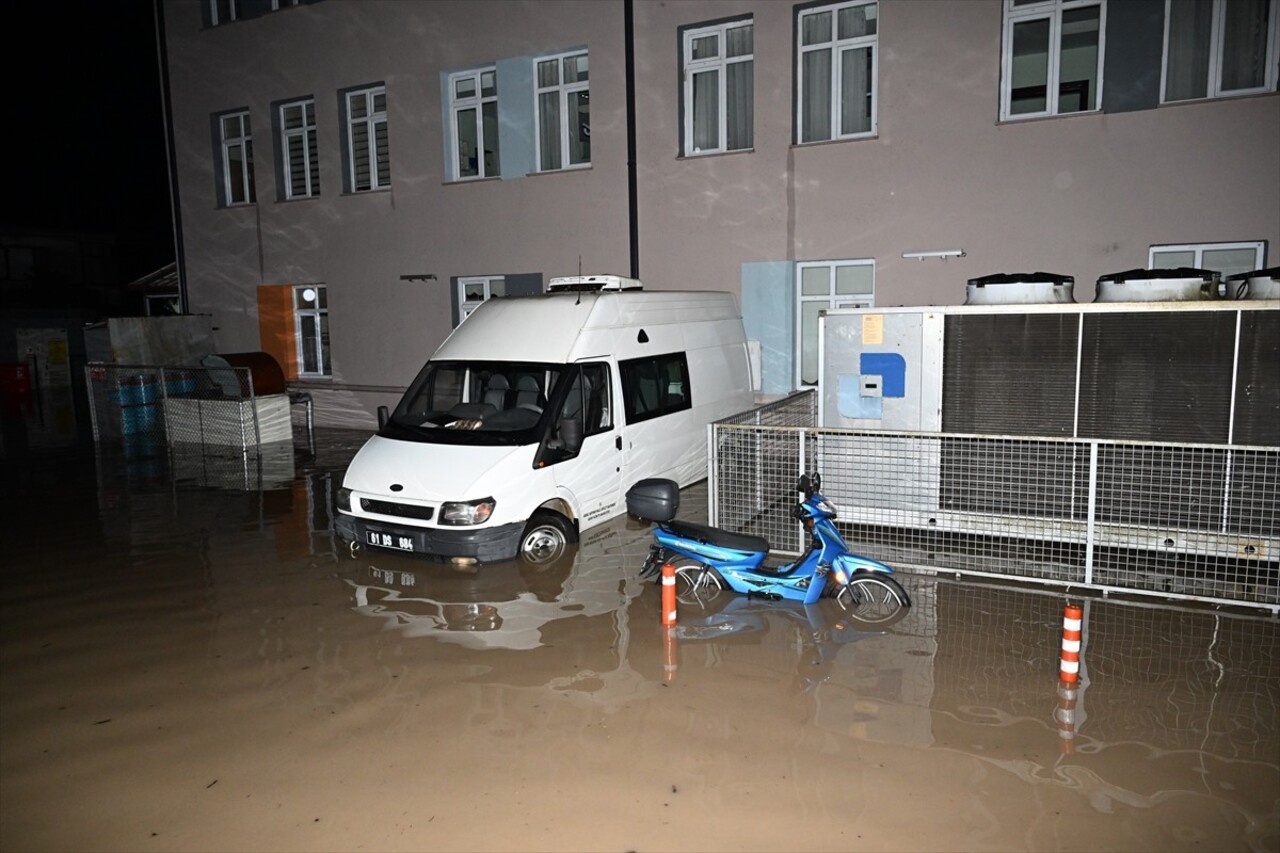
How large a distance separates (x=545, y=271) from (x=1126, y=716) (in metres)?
11.7

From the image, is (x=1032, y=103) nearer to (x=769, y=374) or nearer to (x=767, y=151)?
(x=767, y=151)

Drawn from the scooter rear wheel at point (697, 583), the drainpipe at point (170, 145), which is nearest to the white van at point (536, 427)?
the scooter rear wheel at point (697, 583)

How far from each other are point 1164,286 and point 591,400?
5130mm

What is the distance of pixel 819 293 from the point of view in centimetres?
1268

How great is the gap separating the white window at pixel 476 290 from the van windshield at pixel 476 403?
6769 mm

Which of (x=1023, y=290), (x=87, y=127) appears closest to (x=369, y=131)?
(x=1023, y=290)

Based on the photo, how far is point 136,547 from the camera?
8.80 meters

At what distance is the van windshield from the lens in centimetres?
802

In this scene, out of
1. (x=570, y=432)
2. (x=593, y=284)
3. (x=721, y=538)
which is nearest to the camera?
(x=721, y=538)

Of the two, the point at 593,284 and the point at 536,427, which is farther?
the point at 593,284

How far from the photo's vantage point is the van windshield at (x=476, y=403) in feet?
26.3

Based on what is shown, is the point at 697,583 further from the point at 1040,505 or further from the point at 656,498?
the point at 1040,505

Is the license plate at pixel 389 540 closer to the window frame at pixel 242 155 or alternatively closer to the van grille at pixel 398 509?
the van grille at pixel 398 509

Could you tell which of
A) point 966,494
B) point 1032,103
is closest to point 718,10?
point 1032,103
